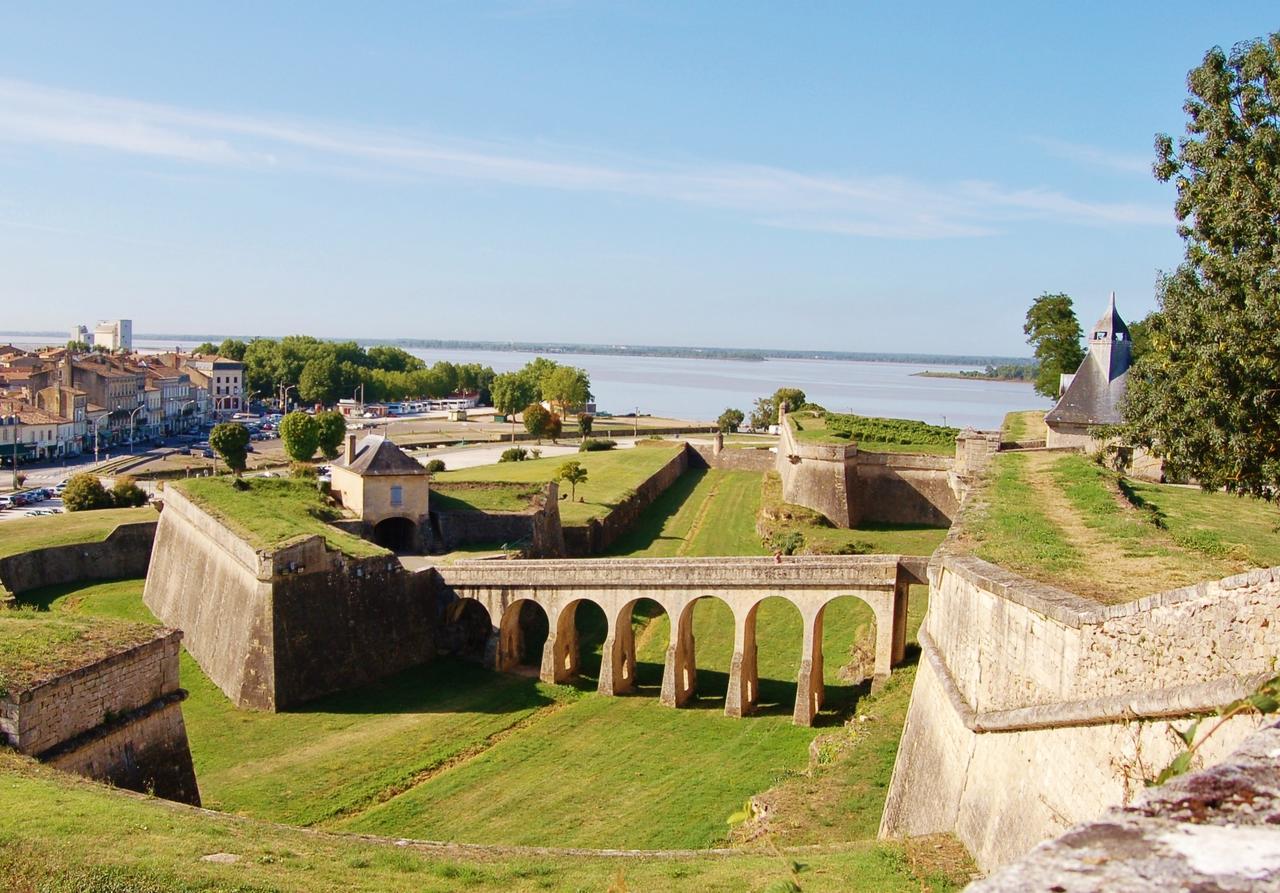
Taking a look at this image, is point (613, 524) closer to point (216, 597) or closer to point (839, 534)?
point (839, 534)

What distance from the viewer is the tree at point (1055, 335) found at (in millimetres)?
46906

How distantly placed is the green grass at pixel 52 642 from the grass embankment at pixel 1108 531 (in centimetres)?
1181

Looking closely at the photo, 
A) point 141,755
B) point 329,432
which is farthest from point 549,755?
point 329,432

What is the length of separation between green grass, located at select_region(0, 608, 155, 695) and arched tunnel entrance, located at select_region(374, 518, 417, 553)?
1585 centimetres

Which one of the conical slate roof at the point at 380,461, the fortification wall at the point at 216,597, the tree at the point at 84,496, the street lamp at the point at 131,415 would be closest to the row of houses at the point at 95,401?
the street lamp at the point at 131,415

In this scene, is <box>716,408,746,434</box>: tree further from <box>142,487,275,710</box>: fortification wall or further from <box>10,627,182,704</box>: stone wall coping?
<box>10,627,182,704</box>: stone wall coping

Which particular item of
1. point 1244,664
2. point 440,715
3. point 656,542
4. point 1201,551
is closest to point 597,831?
point 440,715

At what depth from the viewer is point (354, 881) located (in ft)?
33.1

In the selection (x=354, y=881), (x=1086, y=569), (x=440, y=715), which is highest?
(x=1086, y=569)

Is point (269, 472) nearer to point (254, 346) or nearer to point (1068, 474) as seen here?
point (1068, 474)

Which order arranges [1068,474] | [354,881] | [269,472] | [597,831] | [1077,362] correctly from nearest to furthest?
[354,881], [597,831], [1068,474], [1077,362], [269,472]

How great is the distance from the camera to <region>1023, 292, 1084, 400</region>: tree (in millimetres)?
46906

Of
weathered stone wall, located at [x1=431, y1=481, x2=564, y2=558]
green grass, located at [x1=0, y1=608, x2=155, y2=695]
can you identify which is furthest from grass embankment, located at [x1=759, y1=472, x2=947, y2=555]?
green grass, located at [x1=0, y1=608, x2=155, y2=695]

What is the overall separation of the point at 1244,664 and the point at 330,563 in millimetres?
20494
